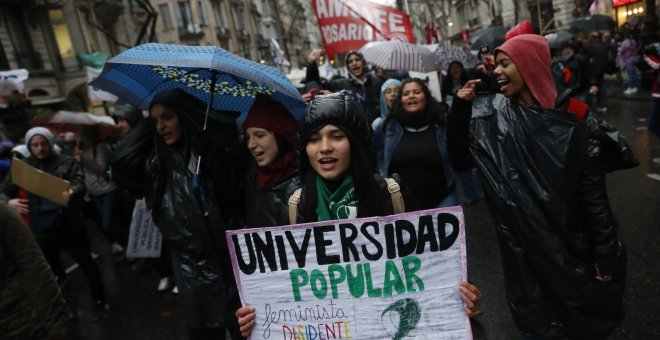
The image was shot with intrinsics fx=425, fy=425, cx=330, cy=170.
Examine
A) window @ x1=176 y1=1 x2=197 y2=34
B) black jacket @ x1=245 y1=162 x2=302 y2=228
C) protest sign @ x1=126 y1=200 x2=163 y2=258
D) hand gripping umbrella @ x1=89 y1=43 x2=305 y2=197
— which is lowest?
protest sign @ x1=126 y1=200 x2=163 y2=258

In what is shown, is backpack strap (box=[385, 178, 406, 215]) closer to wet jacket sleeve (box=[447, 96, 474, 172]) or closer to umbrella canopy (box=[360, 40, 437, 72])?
wet jacket sleeve (box=[447, 96, 474, 172])

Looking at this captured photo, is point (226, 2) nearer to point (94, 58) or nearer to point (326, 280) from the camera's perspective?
point (94, 58)

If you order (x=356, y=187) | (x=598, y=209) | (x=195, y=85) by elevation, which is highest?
(x=195, y=85)

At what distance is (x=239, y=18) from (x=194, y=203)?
163ft

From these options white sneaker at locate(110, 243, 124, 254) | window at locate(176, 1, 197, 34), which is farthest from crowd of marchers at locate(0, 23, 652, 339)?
window at locate(176, 1, 197, 34)

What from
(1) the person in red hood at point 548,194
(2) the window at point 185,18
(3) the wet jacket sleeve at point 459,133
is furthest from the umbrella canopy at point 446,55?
(2) the window at point 185,18

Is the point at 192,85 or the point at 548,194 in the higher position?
the point at 192,85

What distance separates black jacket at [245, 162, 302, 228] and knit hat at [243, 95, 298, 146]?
0.82 ft

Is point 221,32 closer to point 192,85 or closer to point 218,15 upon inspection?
point 218,15

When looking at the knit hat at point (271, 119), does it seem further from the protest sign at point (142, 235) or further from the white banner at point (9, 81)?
the white banner at point (9, 81)

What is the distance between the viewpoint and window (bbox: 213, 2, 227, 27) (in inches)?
1626

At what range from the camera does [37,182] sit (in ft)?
12.2

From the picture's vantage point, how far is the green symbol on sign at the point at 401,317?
1599 mm

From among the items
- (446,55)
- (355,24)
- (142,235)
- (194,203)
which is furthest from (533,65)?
(446,55)
